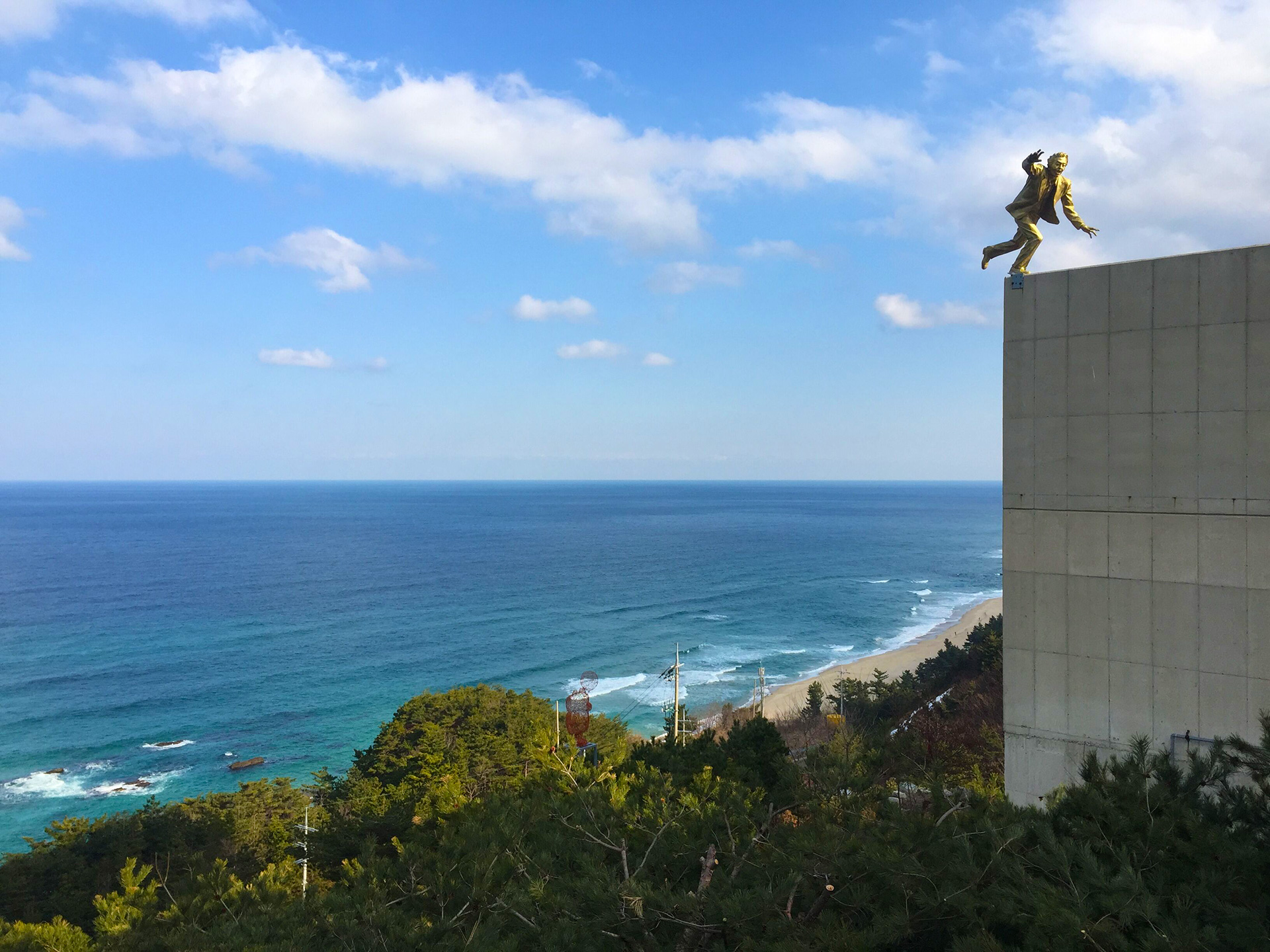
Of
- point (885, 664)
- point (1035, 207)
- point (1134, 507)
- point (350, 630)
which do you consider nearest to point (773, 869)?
point (1134, 507)

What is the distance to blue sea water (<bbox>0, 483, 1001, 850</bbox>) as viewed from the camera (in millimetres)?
37031

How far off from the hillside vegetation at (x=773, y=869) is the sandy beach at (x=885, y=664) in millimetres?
26237

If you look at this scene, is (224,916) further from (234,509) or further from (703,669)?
(234,509)

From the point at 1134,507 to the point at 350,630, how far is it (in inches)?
2186

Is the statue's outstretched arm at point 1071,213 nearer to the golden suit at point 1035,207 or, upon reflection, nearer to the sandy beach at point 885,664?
the golden suit at point 1035,207

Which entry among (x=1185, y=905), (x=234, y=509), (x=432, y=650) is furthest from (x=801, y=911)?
(x=234, y=509)

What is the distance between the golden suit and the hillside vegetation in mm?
6736

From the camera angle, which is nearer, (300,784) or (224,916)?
(224,916)

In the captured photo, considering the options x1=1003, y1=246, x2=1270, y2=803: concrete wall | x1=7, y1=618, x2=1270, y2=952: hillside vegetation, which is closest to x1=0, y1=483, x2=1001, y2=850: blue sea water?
x1=7, y1=618, x2=1270, y2=952: hillside vegetation

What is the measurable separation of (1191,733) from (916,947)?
603 centimetres

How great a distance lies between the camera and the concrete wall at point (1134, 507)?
30.4 ft

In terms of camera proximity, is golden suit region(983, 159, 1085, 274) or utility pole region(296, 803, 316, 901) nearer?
golden suit region(983, 159, 1085, 274)

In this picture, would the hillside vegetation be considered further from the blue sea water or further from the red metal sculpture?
the blue sea water

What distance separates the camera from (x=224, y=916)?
29.3 feet
